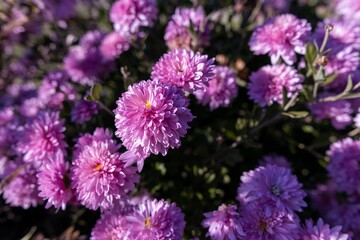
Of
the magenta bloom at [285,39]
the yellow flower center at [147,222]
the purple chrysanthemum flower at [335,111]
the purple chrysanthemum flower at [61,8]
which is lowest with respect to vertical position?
the purple chrysanthemum flower at [335,111]

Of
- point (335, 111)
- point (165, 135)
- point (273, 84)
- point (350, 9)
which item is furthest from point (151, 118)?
point (350, 9)

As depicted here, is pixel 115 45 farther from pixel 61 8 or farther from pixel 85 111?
pixel 61 8

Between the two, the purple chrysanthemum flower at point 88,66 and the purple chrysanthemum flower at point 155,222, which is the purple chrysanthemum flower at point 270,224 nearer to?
the purple chrysanthemum flower at point 155,222

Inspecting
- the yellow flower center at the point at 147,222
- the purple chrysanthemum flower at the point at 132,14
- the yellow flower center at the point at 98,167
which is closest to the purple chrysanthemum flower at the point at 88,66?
the purple chrysanthemum flower at the point at 132,14

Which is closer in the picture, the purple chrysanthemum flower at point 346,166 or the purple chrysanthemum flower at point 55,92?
the purple chrysanthemum flower at point 346,166

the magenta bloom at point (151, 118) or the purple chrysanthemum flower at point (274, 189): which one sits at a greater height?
the magenta bloom at point (151, 118)

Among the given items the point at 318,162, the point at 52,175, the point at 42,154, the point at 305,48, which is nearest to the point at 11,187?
the point at 42,154
